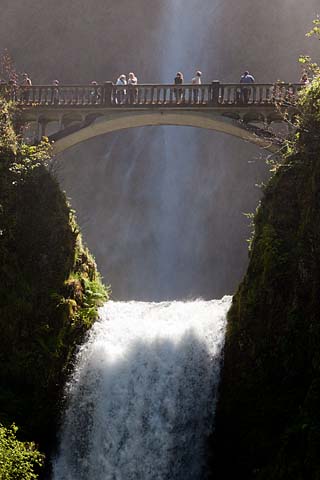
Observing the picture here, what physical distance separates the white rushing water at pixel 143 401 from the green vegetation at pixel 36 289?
1.88 feet

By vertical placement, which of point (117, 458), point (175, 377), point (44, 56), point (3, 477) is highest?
point (44, 56)

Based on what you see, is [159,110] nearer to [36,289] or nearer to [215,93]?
[215,93]

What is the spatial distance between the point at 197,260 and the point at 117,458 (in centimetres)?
1910

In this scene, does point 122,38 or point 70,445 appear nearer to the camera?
point 70,445

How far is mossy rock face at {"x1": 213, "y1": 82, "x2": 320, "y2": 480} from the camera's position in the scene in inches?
484

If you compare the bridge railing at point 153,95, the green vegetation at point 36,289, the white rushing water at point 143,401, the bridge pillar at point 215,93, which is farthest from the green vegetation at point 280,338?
the bridge pillar at point 215,93

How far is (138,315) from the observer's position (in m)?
19.2

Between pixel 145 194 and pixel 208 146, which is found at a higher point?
pixel 208 146

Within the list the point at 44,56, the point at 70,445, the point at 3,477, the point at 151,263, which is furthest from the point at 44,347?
the point at 44,56

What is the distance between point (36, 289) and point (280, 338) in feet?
23.8

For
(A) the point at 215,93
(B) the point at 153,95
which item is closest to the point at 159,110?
(B) the point at 153,95

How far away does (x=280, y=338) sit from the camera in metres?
14.1

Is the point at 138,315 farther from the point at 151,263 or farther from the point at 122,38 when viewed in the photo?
the point at 122,38

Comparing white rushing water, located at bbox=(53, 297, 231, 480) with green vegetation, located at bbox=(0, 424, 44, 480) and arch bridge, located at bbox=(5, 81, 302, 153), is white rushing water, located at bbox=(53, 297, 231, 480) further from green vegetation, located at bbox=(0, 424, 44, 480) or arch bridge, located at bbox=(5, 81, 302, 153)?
arch bridge, located at bbox=(5, 81, 302, 153)
